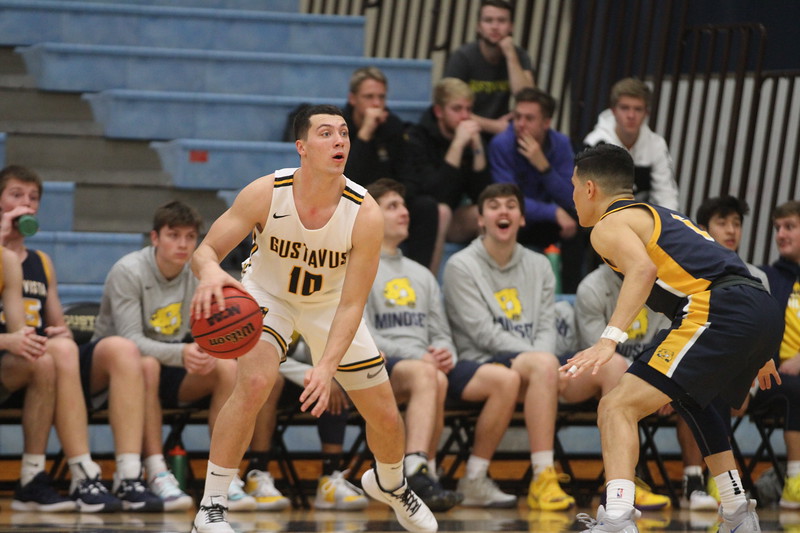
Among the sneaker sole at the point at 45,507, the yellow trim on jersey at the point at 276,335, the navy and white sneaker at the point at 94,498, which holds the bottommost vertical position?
the sneaker sole at the point at 45,507

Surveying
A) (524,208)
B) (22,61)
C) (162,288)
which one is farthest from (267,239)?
(22,61)

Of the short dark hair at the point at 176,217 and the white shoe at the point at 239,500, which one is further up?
the short dark hair at the point at 176,217

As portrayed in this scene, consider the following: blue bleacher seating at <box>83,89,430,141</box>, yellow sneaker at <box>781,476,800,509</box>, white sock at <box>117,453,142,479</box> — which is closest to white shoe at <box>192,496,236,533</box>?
white sock at <box>117,453,142,479</box>

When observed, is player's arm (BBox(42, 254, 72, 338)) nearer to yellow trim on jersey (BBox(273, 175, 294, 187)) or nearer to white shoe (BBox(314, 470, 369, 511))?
white shoe (BBox(314, 470, 369, 511))

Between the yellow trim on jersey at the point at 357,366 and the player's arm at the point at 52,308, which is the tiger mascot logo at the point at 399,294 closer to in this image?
the player's arm at the point at 52,308

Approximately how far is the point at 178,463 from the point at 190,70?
11.6 feet

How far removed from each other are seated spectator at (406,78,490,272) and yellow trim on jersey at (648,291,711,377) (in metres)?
3.01

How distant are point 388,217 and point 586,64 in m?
3.24

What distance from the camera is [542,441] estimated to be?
6.87 metres

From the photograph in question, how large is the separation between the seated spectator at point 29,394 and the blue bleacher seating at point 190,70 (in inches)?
117

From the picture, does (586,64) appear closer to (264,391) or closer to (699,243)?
(699,243)

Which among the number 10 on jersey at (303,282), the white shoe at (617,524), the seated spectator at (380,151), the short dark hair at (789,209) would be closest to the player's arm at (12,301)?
the number 10 on jersey at (303,282)

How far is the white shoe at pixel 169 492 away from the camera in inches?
255

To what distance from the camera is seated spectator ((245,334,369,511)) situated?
6785 millimetres
